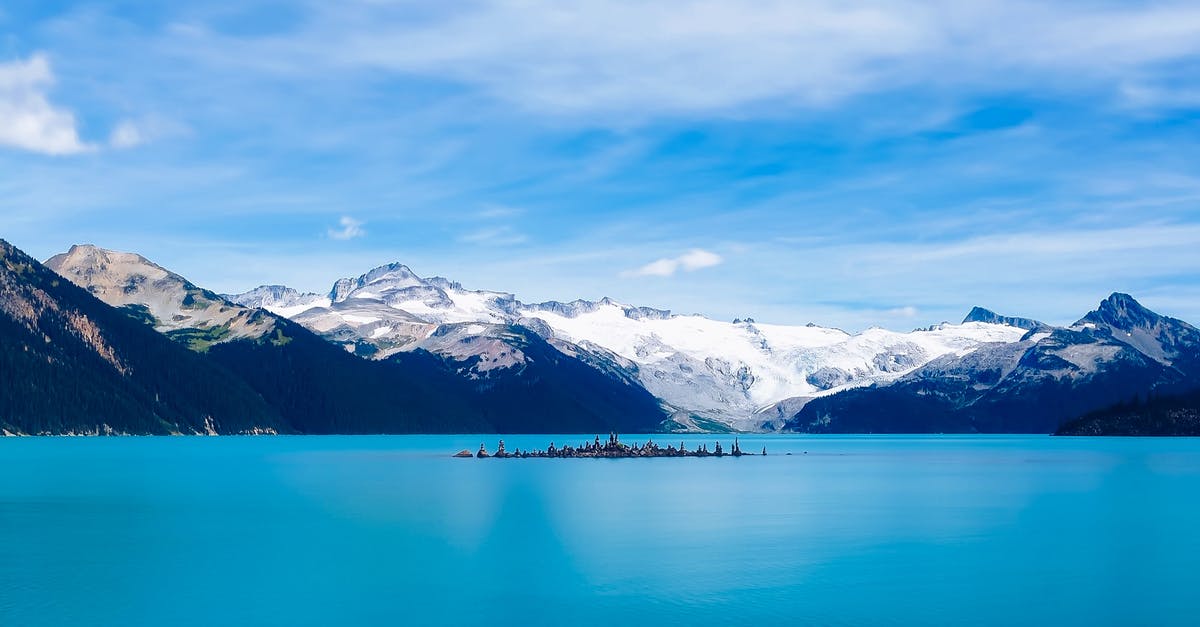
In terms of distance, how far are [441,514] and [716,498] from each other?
3931cm

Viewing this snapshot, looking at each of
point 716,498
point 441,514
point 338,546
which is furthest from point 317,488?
point 338,546

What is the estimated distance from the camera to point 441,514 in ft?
367

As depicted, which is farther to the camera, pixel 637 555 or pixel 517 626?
pixel 637 555

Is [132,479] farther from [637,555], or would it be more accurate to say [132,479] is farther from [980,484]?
[980,484]

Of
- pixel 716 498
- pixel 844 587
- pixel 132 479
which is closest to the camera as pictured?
pixel 844 587

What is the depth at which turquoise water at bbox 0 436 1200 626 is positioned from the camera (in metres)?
62.2

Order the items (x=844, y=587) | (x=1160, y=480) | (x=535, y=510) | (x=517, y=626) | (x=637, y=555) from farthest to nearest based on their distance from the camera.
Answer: (x=1160, y=480) → (x=535, y=510) → (x=637, y=555) → (x=844, y=587) → (x=517, y=626)

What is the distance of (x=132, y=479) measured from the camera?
153375 millimetres

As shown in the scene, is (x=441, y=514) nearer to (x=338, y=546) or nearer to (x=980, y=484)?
(x=338, y=546)

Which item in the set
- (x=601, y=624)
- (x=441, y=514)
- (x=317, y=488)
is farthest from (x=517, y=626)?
(x=317, y=488)

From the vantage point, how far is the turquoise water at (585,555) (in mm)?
62219

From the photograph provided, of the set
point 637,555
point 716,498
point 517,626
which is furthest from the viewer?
point 716,498

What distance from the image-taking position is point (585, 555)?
84.1 metres

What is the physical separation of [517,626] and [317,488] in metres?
92.4
